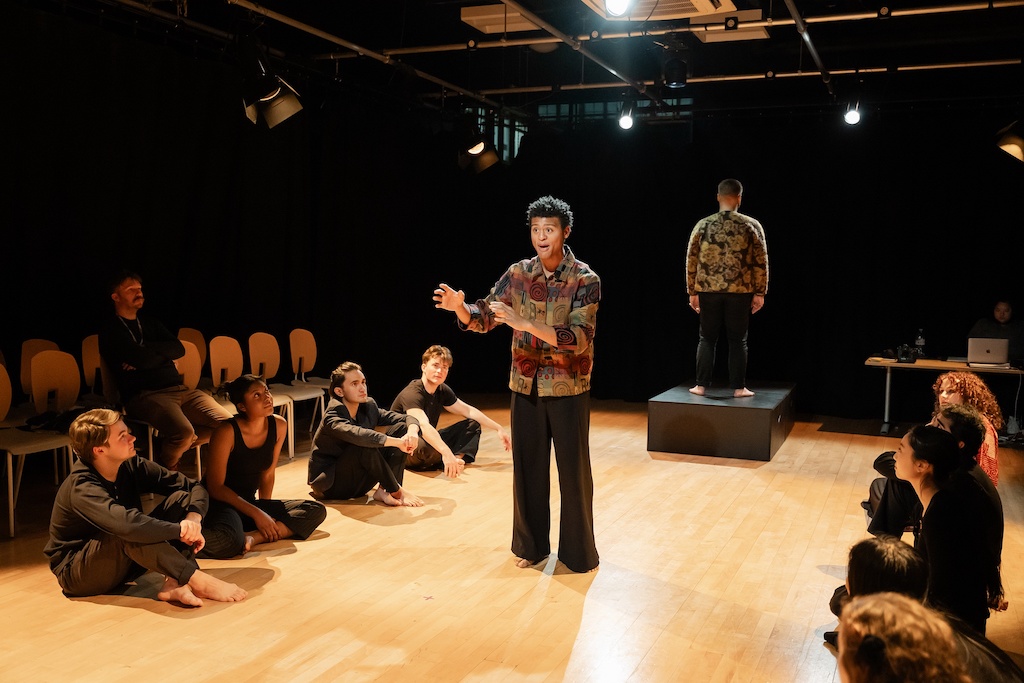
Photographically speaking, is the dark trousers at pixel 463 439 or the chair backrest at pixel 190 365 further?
the dark trousers at pixel 463 439

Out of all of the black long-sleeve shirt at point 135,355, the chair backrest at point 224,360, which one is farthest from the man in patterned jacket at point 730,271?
the black long-sleeve shirt at point 135,355

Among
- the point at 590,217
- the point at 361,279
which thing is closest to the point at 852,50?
the point at 590,217

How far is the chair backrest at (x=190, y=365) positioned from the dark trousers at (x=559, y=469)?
2871 mm

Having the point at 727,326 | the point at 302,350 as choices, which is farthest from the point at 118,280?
the point at 727,326

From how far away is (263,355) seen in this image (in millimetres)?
6773

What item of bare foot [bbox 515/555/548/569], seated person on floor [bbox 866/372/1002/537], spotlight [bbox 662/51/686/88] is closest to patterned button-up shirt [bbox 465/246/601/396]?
bare foot [bbox 515/555/548/569]

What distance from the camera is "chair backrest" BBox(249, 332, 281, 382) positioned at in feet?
22.0

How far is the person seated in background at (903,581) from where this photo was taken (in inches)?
83.0

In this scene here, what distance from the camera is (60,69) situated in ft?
18.6

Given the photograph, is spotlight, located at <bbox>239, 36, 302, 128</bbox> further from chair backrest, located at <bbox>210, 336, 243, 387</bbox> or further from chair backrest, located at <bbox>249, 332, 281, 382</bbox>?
chair backrest, located at <bbox>249, 332, 281, 382</bbox>

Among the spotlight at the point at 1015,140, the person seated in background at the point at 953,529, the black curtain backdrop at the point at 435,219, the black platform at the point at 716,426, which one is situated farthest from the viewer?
the spotlight at the point at 1015,140

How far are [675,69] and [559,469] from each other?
13.7 feet

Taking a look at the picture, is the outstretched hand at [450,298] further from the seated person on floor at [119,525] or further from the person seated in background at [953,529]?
the person seated in background at [953,529]

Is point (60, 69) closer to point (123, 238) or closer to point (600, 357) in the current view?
point (123, 238)
